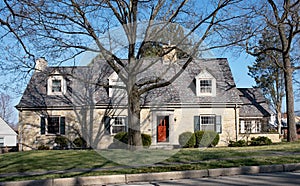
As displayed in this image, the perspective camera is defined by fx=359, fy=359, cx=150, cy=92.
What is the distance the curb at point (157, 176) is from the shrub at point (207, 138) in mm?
14141

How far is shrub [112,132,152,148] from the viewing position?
24.4 meters

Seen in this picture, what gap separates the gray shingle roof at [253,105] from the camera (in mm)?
34609

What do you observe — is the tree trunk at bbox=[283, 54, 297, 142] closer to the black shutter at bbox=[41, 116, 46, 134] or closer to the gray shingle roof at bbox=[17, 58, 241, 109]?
the gray shingle roof at bbox=[17, 58, 241, 109]

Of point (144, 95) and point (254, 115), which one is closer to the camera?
point (144, 95)

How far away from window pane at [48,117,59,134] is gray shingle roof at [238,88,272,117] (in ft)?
57.7

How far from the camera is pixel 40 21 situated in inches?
576

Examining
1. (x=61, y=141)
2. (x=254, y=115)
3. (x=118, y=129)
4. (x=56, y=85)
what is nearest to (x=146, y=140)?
(x=118, y=129)

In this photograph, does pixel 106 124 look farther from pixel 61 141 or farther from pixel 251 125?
pixel 251 125

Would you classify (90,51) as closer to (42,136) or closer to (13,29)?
(13,29)

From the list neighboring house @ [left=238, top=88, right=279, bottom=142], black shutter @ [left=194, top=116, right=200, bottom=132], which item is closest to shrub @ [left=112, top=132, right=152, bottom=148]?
black shutter @ [left=194, top=116, right=200, bottom=132]

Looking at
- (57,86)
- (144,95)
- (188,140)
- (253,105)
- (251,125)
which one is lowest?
(188,140)

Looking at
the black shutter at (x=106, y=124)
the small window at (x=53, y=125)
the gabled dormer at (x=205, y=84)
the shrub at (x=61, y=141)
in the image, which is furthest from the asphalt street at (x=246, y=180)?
the small window at (x=53, y=125)

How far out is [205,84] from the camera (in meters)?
27.6

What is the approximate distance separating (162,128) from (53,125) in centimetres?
803
